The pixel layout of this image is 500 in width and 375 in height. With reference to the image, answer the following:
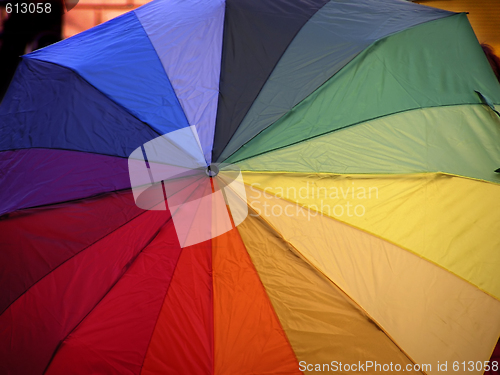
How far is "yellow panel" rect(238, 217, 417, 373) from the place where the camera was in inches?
78.3

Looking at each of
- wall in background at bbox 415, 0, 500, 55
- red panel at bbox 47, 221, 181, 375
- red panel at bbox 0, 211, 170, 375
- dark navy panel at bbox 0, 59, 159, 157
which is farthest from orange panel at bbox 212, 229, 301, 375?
wall in background at bbox 415, 0, 500, 55

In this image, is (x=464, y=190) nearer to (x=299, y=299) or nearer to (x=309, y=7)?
(x=299, y=299)

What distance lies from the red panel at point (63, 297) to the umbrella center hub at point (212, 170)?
0.27m

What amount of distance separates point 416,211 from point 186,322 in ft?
3.97

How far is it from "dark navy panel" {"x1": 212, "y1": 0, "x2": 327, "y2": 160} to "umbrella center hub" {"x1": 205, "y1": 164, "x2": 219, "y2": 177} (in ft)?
0.18

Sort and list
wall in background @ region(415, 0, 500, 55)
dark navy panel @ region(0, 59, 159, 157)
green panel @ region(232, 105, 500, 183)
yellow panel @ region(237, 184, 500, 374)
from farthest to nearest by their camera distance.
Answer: wall in background @ region(415, 0, 500, 55)
dark navy panel @ region(0, 59, 159, 157)
green panel @ region(232, 105, 500, 183)
yellow panel @ region(237, 184, 500, 374)

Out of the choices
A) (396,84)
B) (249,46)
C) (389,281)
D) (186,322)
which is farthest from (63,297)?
(396,84)

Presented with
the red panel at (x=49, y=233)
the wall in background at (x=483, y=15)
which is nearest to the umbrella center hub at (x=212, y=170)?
the red panel at (x=49, y=233)

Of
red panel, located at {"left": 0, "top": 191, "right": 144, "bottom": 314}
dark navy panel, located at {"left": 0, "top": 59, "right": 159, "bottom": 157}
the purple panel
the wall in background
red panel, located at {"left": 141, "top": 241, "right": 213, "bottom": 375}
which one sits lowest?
red panel, located at {"left": 141, "top": 241, "right": 213, "bottom": 375}

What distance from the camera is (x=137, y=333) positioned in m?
2.04

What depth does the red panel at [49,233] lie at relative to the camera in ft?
6.81

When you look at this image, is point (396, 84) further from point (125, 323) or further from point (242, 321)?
point (125, 323)

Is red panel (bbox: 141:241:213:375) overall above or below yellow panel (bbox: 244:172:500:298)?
below

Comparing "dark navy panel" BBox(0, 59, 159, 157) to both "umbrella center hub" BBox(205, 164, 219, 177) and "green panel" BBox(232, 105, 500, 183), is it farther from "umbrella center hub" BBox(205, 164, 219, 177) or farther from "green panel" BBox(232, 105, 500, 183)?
"green panel" BBox(232, 105, 500, 183)
